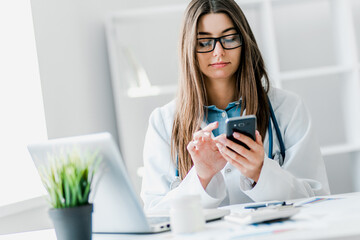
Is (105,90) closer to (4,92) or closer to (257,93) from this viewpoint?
(4,92)

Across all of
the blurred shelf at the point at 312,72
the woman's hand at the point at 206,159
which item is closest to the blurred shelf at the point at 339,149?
the blurred shelf at the point at 312,72

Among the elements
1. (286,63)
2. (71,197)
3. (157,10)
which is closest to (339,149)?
(286,63)

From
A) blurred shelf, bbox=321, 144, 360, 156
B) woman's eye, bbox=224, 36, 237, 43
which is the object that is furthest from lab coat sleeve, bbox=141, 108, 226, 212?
blurred shelf, bbox=321, 144, 360, 156

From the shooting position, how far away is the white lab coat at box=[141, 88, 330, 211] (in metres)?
1.74

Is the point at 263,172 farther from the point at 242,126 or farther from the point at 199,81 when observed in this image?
the point at 199,81

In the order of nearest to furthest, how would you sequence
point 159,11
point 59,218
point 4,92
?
1. point 59,218
2. point 4,92
3. point 159,11

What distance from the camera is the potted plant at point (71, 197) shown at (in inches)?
47.2

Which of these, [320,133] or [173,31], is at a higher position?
[173,31]

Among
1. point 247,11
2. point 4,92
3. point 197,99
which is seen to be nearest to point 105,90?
point 4,92

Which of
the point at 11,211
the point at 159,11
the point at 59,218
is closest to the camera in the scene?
the point at 59,218

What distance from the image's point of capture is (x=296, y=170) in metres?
2.00

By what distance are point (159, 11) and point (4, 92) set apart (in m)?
1.19

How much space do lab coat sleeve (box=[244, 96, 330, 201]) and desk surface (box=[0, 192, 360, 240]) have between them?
0.25 m

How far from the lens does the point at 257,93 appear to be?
2.16m
